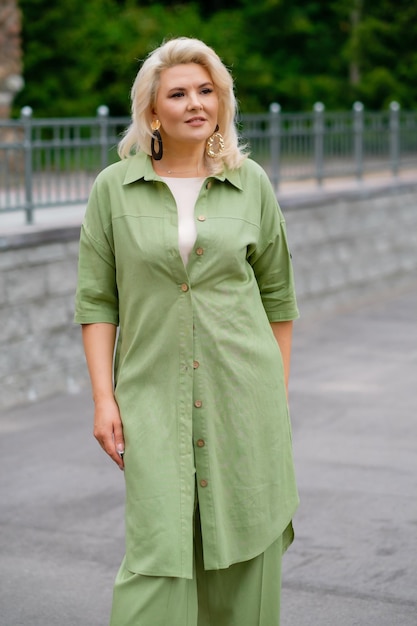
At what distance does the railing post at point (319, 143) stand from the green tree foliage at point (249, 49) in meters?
8.99

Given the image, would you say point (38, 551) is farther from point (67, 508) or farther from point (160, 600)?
point (160, 600)

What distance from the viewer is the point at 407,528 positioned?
6.11 meters

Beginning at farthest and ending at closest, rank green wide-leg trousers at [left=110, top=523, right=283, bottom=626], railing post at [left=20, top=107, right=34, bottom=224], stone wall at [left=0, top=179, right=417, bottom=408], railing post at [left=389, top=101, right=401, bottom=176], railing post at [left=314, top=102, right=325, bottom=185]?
railing post at [left=389, top=101, right=401, bottom=176], railing post at [left=314, top=102, right=325, bottom=185], railing post at [left=20, top=107, right=34, bottom=224], stone wall at [left=0, top=179, right=417, bottom=408], green wide-leg trousers at [left=110, top=523, right=283, bottom=626]

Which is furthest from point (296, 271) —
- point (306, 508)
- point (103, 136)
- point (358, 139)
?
point (306, 508)

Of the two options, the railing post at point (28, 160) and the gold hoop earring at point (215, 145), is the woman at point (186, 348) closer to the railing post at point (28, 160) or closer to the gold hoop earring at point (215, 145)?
the gold hoop earring at point (215, 145)

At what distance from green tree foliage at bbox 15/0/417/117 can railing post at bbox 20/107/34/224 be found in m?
13.3

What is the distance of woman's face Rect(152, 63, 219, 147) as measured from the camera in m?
3.64

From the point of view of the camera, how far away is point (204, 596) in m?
3.84

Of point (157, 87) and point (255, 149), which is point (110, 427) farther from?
point (255, 149)

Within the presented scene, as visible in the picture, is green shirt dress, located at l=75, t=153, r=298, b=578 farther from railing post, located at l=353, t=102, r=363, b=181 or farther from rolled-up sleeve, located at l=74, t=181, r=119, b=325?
railing post, located at l=353, t=102, r=363, b=181

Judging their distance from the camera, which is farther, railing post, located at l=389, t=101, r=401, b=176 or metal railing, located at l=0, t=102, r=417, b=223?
railing post, located at l=389, t=101, r=401, b=176

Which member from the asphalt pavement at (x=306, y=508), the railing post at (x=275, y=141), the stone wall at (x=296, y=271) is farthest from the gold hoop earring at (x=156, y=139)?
the railing post at (x=275, y=141)

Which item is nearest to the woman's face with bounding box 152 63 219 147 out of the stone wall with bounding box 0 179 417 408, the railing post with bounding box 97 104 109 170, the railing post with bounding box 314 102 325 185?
the stone wall with bounding box 0 179 417 408

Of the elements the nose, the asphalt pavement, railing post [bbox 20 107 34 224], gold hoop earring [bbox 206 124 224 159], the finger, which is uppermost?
the nose
